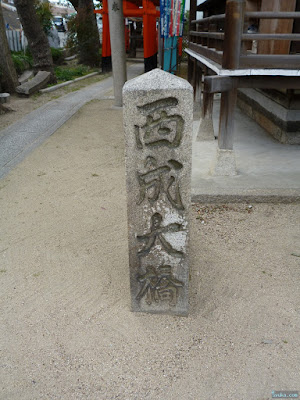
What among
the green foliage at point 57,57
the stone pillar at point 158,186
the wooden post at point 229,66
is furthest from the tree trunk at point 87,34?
the stone pillar at point 158,186

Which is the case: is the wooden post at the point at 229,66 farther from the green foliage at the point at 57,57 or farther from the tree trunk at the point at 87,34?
the green foliage at the point at 57,57

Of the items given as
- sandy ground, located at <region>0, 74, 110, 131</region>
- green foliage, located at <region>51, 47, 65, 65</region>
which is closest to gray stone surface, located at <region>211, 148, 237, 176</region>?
sandy ground, located at <region>0, 74, 110, 131</region>

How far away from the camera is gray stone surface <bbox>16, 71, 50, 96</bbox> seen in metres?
11.0

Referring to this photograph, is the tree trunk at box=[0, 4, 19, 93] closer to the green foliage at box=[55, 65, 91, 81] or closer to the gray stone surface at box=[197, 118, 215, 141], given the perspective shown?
the green foliage at box=[55, 65, 91, 81]

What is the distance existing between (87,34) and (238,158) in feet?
46.4

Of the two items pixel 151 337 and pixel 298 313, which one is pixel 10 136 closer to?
pixel 151 337

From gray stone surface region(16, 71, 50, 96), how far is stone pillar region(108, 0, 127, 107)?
2.94m

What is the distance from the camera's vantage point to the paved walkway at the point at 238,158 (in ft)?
15.4

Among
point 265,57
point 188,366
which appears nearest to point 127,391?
point 188,366

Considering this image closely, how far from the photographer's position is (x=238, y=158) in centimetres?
588

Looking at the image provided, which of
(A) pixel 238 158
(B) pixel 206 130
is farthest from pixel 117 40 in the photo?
(A) pixel 238 158

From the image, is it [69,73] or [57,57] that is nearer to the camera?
[69,73]

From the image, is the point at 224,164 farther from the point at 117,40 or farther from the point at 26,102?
the point at 26,102

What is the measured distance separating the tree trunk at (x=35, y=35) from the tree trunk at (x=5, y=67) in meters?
2.24
